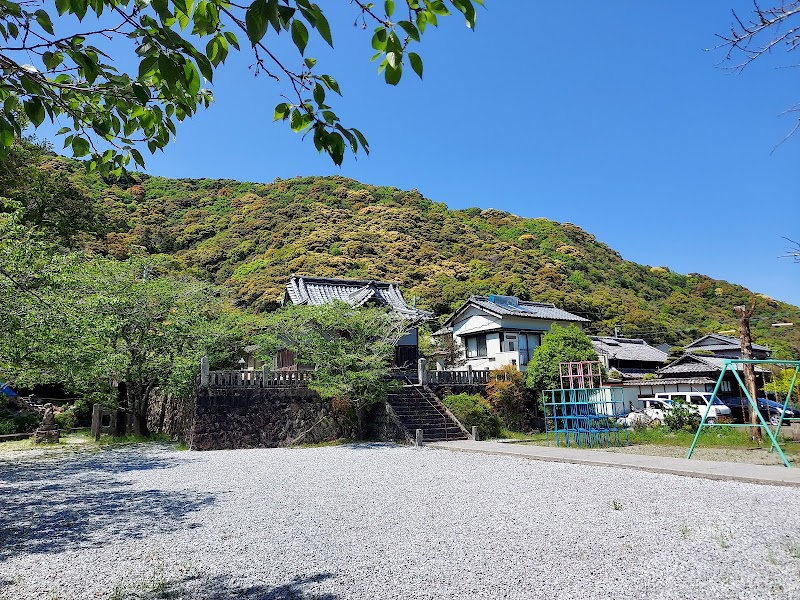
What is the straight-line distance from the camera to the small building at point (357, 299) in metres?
22.6

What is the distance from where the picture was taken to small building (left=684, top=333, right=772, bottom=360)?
114 ft

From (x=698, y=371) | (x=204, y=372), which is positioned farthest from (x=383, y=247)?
(x=204, y=372)

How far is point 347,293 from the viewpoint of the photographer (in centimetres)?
2520

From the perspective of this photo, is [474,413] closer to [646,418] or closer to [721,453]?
[721,453]

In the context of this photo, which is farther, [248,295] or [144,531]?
[248,295]

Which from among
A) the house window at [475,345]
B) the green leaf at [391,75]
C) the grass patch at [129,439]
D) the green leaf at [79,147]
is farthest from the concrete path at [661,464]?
the house window at [475,345]

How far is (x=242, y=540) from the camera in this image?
585 centimetres

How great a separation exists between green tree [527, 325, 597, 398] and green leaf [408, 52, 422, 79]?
19.6m

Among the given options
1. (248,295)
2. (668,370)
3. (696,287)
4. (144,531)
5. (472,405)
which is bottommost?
(144,531)

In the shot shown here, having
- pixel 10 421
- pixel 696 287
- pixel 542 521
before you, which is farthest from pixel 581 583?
pixel 696 287

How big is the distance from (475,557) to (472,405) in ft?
45.2

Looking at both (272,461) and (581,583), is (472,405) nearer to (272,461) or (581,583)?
(272,461)

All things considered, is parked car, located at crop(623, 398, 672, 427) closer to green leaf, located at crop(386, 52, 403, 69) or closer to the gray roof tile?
the gray roof tile

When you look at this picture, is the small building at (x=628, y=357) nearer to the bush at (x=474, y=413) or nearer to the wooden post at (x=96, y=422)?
the bush at (x=474, y=413)
